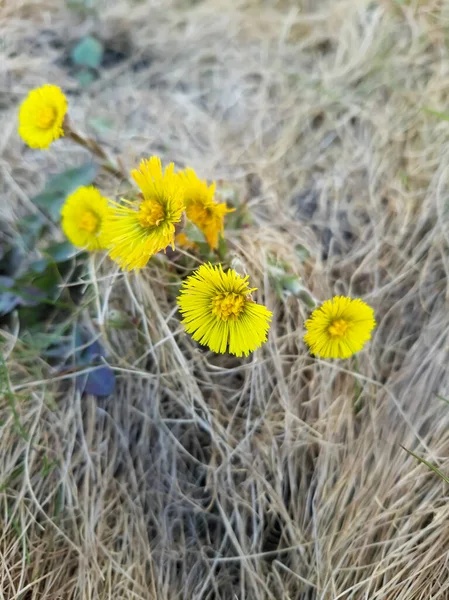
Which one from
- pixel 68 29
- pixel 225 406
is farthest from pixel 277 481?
pixel 68 29

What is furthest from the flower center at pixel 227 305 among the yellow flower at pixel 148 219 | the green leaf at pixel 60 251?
the green leaf at pixel 60 251

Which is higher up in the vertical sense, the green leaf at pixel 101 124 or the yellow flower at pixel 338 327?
the green leaf at pixel 101 124

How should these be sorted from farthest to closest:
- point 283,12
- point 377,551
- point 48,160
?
point 283,12, point 48,160, point 377,551

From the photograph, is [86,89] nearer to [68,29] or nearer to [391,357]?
[68,29]

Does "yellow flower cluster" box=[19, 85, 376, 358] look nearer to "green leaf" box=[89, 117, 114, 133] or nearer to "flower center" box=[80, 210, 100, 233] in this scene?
"flower center" box=[80, 210, 100, 233]

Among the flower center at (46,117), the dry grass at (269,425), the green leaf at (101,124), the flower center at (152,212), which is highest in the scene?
the flower center at (46,117)

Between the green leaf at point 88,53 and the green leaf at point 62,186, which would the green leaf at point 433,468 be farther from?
the green leaf at point 88,53

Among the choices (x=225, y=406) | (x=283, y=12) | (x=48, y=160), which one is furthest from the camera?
(x=283, y=12)
